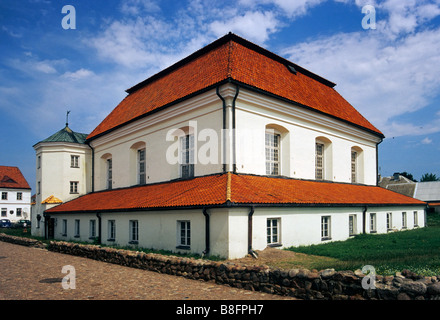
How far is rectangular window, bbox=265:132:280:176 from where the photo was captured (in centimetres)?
1861

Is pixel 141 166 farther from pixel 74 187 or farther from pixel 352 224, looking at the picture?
pixel 352 224

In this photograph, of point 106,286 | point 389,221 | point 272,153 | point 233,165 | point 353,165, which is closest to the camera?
point 106,286

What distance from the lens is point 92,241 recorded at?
22.2 meters

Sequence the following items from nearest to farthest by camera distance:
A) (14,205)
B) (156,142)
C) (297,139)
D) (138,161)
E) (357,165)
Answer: (297,139) < (156,142) < (138,161) < (357,165) < (14,205)

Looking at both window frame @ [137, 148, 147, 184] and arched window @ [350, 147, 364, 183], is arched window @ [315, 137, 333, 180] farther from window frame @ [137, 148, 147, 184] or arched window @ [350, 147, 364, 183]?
window frame @ [137, 148, 147, 184]

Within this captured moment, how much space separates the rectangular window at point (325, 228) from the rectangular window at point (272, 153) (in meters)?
3.35

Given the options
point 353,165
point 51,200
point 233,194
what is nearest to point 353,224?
point 353,165

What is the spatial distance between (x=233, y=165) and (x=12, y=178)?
6387cm

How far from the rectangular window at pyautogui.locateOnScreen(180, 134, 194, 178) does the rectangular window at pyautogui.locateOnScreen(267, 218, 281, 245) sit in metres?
5.51

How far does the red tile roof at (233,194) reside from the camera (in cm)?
1388

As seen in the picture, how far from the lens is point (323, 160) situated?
2248 centimetres

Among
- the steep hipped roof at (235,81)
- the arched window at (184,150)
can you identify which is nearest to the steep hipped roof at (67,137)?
the steep hipped roof at (235,81)
